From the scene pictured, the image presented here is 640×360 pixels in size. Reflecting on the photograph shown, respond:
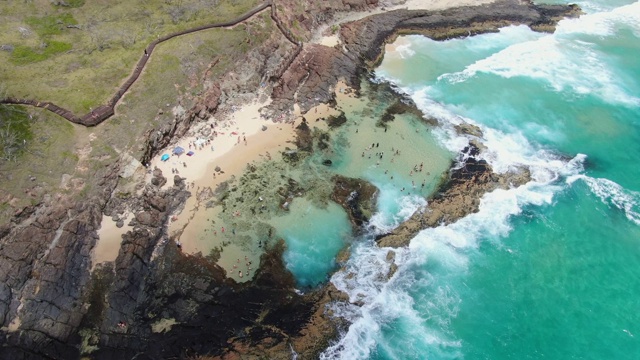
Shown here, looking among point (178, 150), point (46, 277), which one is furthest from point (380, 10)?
point (46, 277)

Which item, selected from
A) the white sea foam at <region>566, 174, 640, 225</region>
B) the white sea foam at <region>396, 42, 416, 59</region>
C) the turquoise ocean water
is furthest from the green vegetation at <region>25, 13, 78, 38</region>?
the white sea foam at <region>566, 174, 640, 225</region>

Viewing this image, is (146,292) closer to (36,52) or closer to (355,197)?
(355,197)

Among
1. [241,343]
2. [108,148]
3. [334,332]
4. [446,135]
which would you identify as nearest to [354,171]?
[446,135]

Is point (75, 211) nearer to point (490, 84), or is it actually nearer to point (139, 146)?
point (139, 146)

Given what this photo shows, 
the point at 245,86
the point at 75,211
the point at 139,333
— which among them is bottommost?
the point at 139,333

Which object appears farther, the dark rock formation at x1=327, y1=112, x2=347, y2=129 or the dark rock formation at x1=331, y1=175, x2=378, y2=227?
the dark rock formation at x1=327, y1=112, x2=347, y2=129

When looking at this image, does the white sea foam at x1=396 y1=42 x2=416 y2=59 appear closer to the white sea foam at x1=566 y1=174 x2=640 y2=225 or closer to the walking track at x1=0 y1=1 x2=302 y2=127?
the walking track at x1=0 y1=1 x2=302 y2=127
